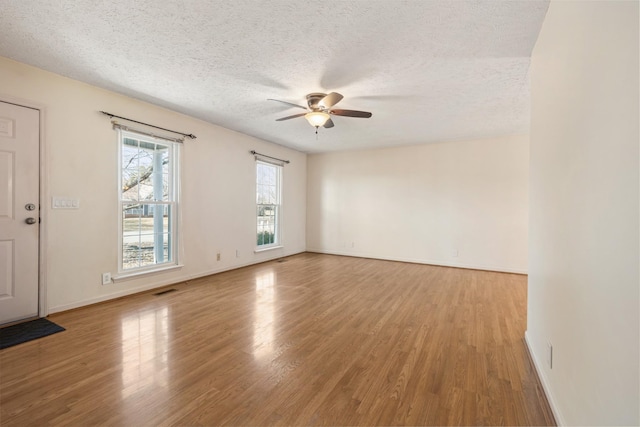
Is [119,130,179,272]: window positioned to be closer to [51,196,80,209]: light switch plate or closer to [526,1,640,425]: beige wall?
[51,196,80,209]: light switch plate

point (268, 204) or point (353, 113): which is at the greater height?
point (353, 113)

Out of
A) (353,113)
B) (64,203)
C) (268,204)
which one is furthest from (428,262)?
(64,203)

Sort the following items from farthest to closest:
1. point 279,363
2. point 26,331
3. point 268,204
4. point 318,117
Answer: point 268,204, point 318,117, point 26,331, point 279,363

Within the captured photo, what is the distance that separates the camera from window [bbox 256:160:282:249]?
5828mm

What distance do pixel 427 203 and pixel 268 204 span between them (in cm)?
Answer: 332

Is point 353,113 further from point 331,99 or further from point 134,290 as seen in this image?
point 134,290

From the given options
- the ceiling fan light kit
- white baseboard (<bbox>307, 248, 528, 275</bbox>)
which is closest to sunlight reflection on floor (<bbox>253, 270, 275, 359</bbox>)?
the ceiling fan light kit

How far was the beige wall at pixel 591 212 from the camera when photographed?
868 millimetres

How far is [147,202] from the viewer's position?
12.6ft

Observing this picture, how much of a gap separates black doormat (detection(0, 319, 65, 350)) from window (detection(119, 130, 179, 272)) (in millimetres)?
947

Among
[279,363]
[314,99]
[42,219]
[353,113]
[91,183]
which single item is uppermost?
[314,99]

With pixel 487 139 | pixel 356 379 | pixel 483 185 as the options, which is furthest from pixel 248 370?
pixel 487 139

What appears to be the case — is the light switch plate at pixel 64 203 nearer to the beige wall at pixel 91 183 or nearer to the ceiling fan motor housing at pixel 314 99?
the beige wall at pixel 91 183

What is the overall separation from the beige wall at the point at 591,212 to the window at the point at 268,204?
4.78 metres
